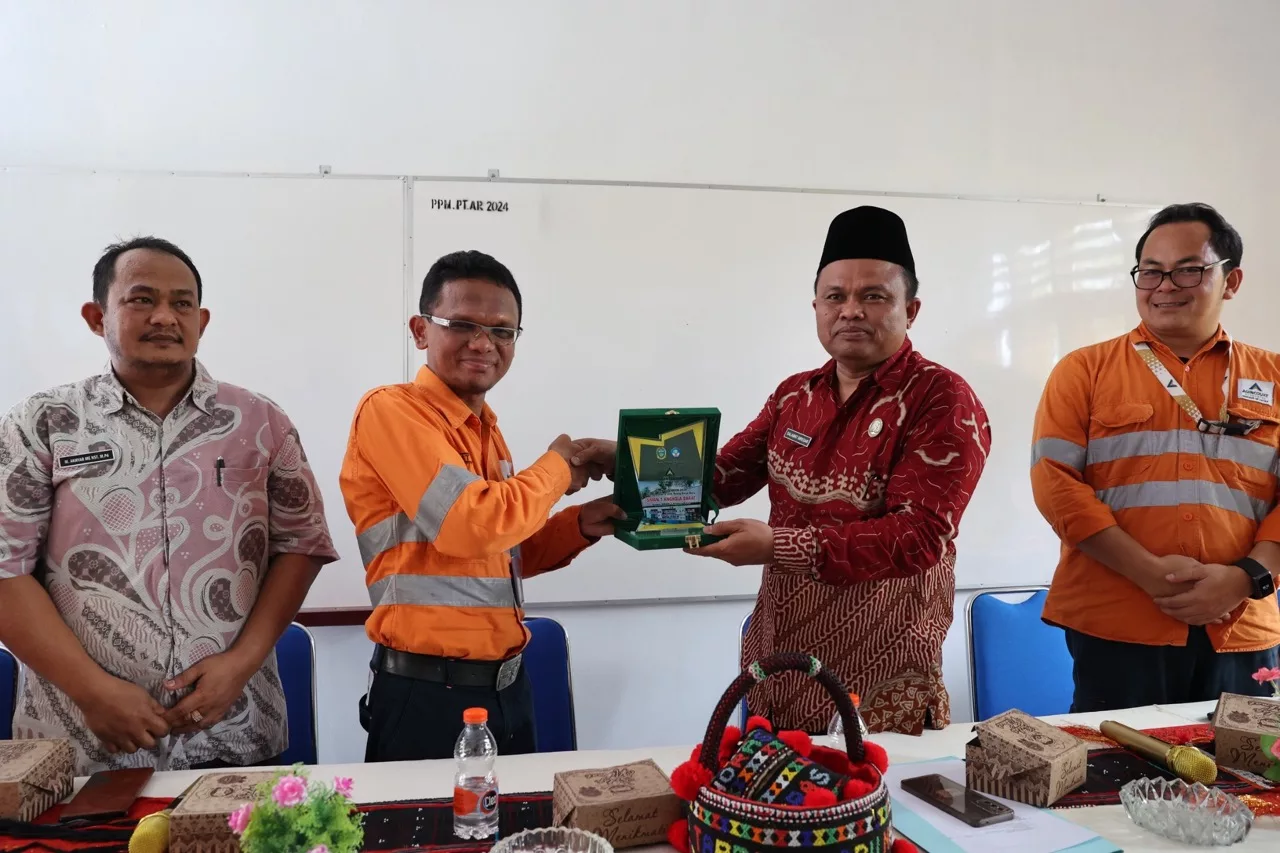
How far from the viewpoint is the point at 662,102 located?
3697 mm

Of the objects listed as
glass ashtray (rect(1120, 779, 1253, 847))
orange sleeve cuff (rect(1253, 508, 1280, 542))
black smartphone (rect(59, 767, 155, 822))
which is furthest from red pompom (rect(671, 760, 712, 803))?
orange sleeve cuff (rect(1253, 508, 1280, 542))

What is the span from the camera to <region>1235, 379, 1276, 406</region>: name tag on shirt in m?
2.60

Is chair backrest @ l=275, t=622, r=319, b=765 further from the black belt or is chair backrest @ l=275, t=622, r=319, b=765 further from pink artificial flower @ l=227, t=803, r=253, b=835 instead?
pink artificial flower @ l=227, t=803, r=253, b=835

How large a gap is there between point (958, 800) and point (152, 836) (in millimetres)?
1463

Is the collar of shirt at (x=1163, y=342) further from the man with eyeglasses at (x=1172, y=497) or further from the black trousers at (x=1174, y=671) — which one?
the black trousers at (x=1174, y=671)

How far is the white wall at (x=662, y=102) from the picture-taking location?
338 cm

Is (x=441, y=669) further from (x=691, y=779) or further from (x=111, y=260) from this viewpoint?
(x=111, y=260)

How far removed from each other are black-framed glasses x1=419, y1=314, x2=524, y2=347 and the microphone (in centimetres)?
175

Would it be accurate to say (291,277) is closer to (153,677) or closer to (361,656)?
(361,656)

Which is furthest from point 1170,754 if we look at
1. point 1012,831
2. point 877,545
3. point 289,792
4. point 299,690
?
point 299,690

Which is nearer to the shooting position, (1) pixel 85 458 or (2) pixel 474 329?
(1) pixel 85 458

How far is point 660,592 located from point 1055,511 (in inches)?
67.2

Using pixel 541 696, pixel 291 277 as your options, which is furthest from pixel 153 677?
pixel 291 277

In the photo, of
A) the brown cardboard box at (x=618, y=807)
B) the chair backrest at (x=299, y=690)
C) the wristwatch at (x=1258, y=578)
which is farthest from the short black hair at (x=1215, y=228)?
the chair backrest at (x=299, y=690)
